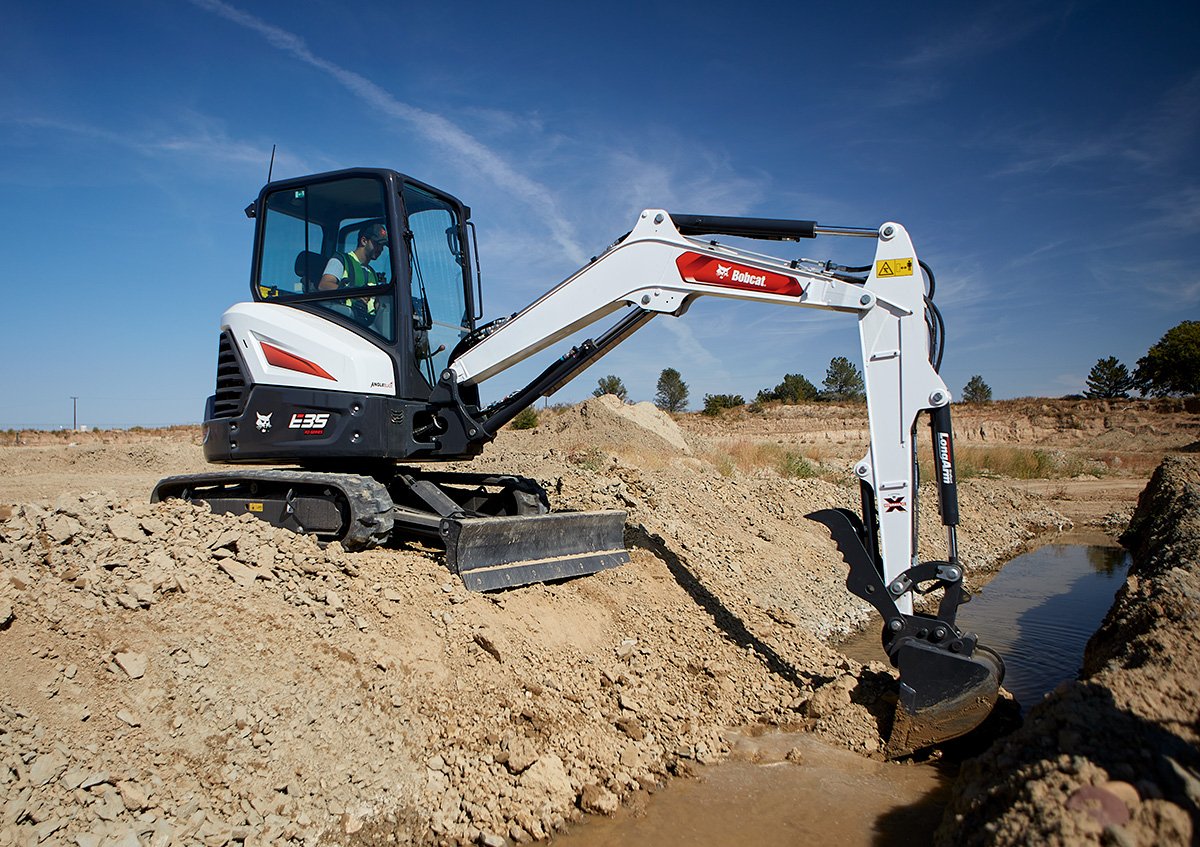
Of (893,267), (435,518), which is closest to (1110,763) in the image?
(893,267)

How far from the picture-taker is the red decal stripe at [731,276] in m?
Result: 5.44

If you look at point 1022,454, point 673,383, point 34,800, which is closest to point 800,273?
point 34,800

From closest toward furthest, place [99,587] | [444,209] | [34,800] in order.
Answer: [34,800]
[99,587]
[444,209]

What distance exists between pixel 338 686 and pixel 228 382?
10.1 ft

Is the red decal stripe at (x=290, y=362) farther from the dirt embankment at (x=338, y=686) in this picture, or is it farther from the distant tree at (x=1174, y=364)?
the distant tree at (x=1174, y=364)

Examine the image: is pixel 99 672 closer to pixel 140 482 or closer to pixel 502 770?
pixel 502 770

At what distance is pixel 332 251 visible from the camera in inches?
256

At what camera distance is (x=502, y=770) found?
13.9 ft

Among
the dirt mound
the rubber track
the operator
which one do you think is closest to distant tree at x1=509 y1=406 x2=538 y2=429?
the dirt mound

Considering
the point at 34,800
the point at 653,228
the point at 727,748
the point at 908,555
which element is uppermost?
the point at 653,228

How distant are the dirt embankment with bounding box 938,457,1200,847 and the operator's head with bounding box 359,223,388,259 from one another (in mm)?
5162

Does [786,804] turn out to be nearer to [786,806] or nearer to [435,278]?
[786,806]

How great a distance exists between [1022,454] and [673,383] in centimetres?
2896

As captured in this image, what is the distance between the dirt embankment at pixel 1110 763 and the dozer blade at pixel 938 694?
68 cm
